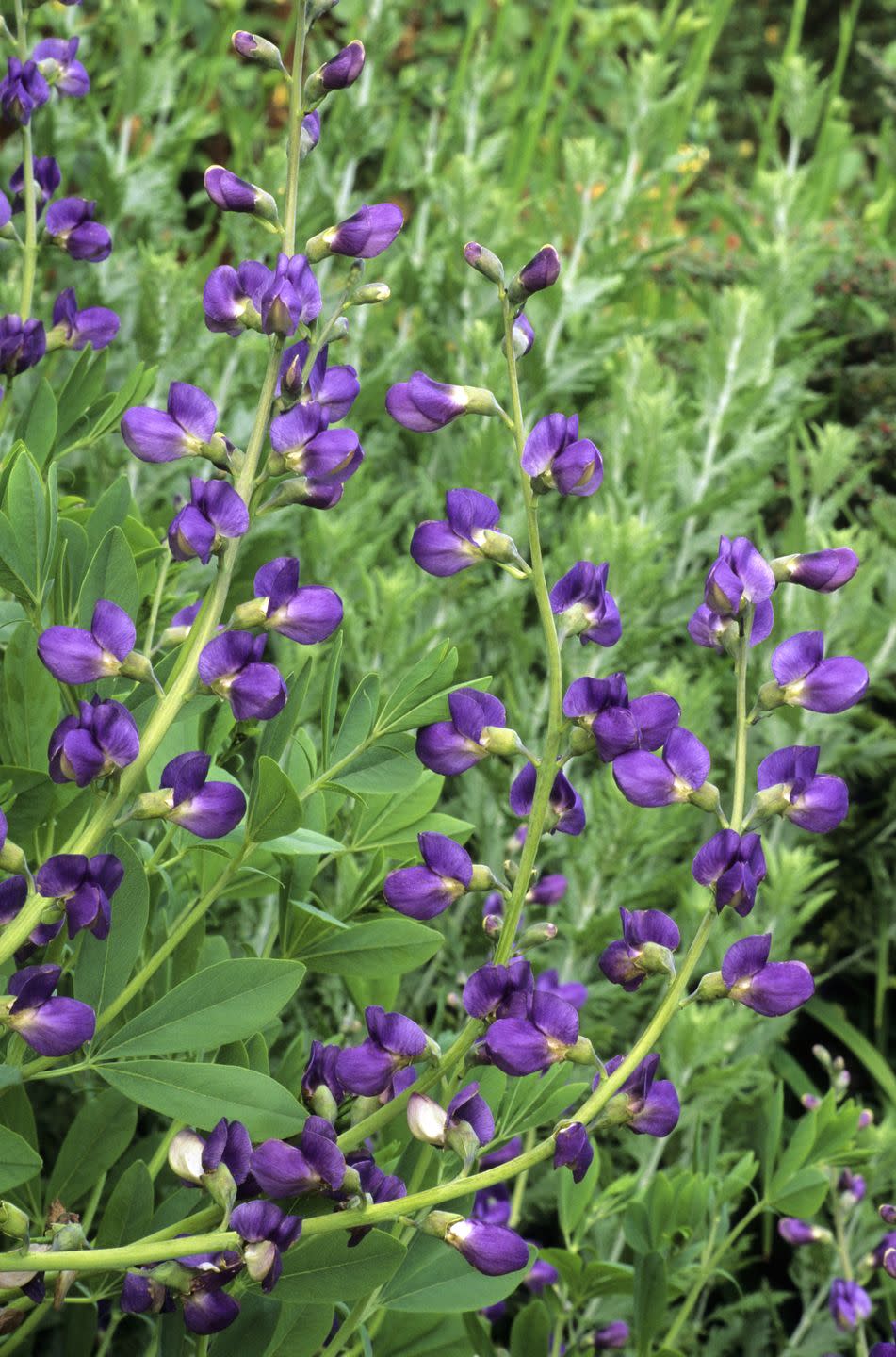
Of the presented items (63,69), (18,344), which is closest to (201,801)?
(18,344)

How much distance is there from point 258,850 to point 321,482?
0.27 m

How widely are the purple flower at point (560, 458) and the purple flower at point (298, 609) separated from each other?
5.2 inches

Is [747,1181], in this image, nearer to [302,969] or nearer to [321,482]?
[302,969]

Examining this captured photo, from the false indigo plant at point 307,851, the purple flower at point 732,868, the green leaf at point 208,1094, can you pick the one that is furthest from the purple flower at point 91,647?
the purple flower at point 732,868

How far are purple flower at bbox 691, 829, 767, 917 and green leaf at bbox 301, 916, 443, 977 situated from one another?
213 mm

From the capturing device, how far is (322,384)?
823 mm

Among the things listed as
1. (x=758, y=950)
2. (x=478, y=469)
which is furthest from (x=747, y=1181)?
(x=478, y=469)

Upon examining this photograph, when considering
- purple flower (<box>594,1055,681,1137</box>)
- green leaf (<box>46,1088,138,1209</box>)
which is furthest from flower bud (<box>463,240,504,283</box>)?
green leaf (<box>46,1088,138,1209</box>)

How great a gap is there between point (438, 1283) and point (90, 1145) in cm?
24

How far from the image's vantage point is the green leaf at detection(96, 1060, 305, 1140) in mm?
761

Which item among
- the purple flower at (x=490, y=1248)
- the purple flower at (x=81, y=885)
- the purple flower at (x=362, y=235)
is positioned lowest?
the purple flower at (x=490, y=1248)

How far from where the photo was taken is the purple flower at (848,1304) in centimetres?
126

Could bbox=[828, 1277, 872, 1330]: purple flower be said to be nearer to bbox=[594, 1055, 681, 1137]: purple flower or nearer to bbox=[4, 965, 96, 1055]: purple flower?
bbox=[594, 1055, 681, 1137]: purple flower

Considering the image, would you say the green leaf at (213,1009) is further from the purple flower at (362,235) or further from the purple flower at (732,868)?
the purple flower at (362,235)
